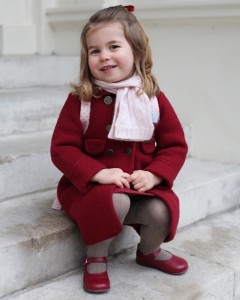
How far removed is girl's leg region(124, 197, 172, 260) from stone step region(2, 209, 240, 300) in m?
0.12

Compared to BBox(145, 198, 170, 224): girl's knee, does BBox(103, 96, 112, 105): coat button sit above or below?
above

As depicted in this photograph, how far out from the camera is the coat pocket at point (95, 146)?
1.84m

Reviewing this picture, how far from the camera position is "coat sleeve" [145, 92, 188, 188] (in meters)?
1.82

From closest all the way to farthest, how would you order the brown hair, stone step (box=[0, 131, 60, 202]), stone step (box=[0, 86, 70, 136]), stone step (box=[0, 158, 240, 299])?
stone step (box=[0, 158, 240, 299]), the brown hair, stone step (box=[0, 131, 60, 202]), stone step (box=[0, 86, 70, 136])

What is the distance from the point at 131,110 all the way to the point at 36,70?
4.30ft

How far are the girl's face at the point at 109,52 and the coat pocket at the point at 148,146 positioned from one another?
0.23 m

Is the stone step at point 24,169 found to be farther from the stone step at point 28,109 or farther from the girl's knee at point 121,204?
the girl's knee at point 121,204

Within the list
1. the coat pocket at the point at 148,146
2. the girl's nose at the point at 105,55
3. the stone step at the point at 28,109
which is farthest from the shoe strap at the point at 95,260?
the stone step at the point at 28,109

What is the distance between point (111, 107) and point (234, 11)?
1068 millimetres

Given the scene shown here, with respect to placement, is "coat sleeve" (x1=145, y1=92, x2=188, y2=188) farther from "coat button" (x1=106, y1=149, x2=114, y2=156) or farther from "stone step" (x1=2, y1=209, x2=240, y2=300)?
"stone step" (x1=2, y1=209, x2=240, y2=300)

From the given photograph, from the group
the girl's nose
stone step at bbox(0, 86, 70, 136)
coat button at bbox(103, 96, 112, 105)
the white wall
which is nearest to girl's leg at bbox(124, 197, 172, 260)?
coat button at bbox(103, 96, 112, 105)

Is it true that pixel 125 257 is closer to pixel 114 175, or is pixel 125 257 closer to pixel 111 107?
pixel 114 175

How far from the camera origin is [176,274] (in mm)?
1880

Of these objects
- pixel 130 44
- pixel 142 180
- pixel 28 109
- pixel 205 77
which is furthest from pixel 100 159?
pixel 205 77
